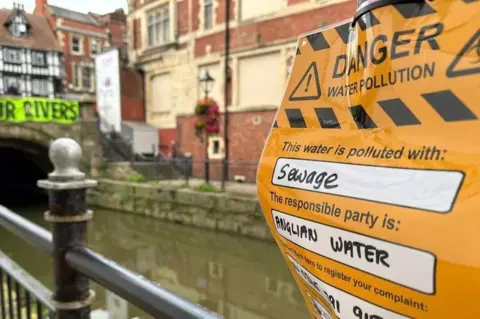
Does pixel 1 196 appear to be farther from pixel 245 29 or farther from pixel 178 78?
pixel 245 29

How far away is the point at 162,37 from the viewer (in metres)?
16.4

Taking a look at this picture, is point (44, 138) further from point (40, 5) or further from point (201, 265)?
point (40, 5)

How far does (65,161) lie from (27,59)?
93.5 ft

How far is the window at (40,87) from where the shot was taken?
86.5ft

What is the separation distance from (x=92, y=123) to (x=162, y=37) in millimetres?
4916

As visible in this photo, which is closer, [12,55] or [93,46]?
[12,55]

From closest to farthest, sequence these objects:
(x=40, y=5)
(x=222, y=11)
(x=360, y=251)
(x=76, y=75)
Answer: (x=360, y=251) → (x=222, y=11) → (x=76, y=75) → (x=40, y=5)

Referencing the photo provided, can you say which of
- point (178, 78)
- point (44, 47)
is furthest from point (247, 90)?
point (44, 47)

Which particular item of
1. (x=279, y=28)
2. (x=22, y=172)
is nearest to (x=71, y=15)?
(x=22, y=172)

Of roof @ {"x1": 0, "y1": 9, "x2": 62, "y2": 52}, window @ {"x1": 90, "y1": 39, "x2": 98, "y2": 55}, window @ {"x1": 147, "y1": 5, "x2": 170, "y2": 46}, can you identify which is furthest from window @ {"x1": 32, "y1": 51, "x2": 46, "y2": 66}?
window @ {"x1": 147, "y1": 5, "x2": 170, "y2": 46}

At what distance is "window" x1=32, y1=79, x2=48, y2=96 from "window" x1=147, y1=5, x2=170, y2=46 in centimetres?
1350

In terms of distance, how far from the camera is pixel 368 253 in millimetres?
562

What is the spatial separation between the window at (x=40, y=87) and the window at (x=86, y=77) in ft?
11.2

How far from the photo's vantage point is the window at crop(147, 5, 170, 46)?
1614 centimetres
